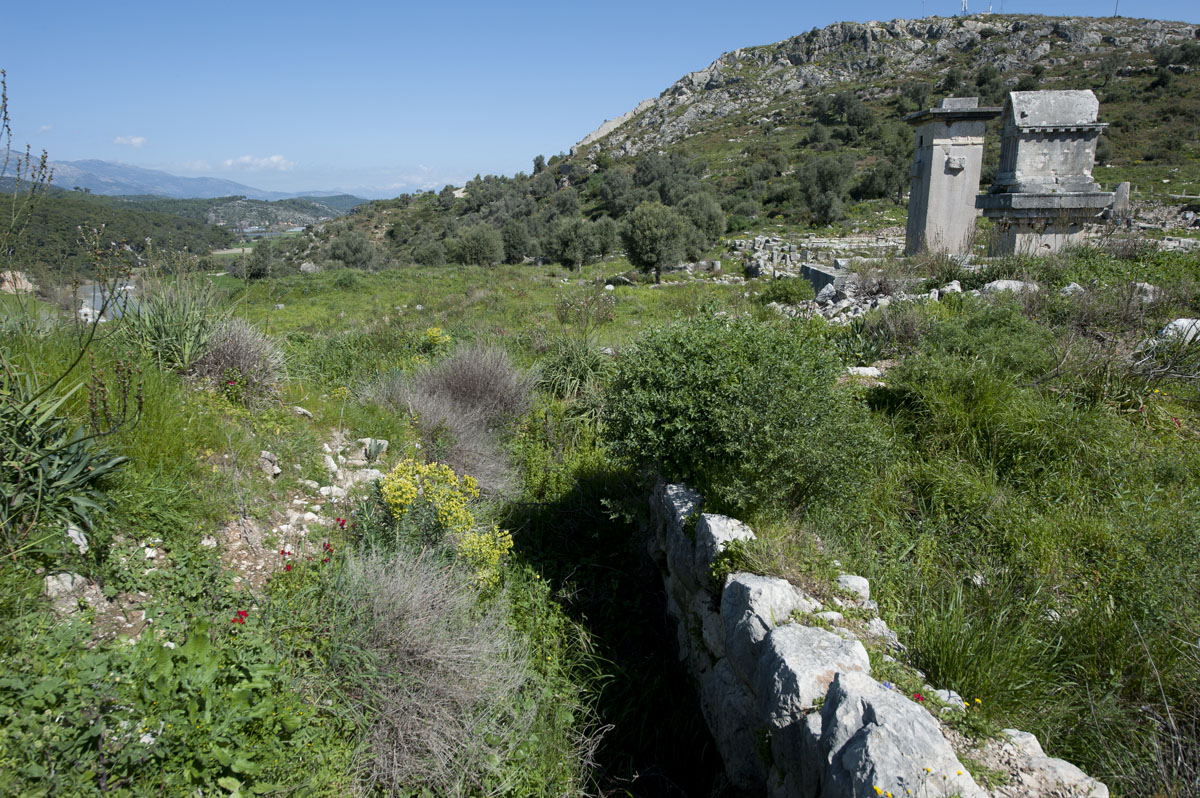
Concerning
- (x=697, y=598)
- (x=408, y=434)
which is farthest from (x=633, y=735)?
(x=408, y=434)

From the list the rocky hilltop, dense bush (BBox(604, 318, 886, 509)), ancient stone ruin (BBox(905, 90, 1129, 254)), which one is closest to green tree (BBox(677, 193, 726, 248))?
ancient stone ruin (BBox(905, 90, 1129, 254))

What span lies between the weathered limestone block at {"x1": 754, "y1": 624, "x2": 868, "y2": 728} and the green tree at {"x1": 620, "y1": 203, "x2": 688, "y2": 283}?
18.4 meters

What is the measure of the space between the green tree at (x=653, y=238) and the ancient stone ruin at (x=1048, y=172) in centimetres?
1173

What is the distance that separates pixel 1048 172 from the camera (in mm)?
9227

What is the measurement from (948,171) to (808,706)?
412 inches

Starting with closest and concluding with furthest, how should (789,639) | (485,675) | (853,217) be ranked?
(789,639) < (485,675) < (853,217)

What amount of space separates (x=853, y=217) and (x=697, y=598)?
2810cm

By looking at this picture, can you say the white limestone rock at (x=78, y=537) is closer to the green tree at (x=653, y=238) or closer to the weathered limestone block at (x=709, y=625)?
the weathered limestone block at (x=709, y=625)

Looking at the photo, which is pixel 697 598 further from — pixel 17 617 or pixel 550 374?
pixel 550 374

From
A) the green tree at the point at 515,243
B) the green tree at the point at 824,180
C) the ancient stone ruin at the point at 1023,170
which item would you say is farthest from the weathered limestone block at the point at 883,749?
the green tree at the point at 515,243

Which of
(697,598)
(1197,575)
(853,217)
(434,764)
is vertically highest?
(853,217)

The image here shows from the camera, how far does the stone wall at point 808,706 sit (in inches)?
72.7

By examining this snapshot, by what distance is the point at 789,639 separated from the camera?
8.21 feet

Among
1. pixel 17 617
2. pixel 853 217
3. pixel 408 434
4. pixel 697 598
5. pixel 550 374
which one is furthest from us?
pixel 853 217
